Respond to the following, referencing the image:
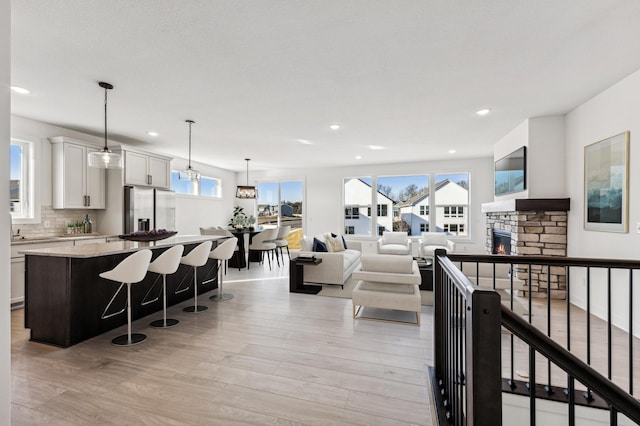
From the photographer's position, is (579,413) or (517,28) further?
(517,28)

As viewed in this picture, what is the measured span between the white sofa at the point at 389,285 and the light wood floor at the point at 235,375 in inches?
9.4

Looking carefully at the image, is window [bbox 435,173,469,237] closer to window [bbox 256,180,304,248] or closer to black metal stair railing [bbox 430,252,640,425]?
window [bbox 256,180,304,248]

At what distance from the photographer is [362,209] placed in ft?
28.0

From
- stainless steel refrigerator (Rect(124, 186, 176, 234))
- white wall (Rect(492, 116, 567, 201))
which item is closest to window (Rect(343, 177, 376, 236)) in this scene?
white wall (Rect(492, 116, 567, 201))

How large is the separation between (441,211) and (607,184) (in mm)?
4470

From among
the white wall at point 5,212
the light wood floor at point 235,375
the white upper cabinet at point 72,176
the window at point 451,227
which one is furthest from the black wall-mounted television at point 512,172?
the white upper cabinet at point 72,176

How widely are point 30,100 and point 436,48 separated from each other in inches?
183

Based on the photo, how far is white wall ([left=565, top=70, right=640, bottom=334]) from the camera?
9.85 feet

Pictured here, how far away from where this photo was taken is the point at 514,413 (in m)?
2.05

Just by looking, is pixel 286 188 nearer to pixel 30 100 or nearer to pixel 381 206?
pixel 381 206

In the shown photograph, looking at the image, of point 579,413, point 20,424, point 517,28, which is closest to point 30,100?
point 20,424

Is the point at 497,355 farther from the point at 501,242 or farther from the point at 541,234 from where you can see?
the point at 501,242

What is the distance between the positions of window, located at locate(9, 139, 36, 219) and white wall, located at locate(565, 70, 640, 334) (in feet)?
24.8

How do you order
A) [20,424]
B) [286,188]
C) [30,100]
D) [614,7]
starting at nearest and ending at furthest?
[20,424] → [614,7] → [30,100] → [286,188]
